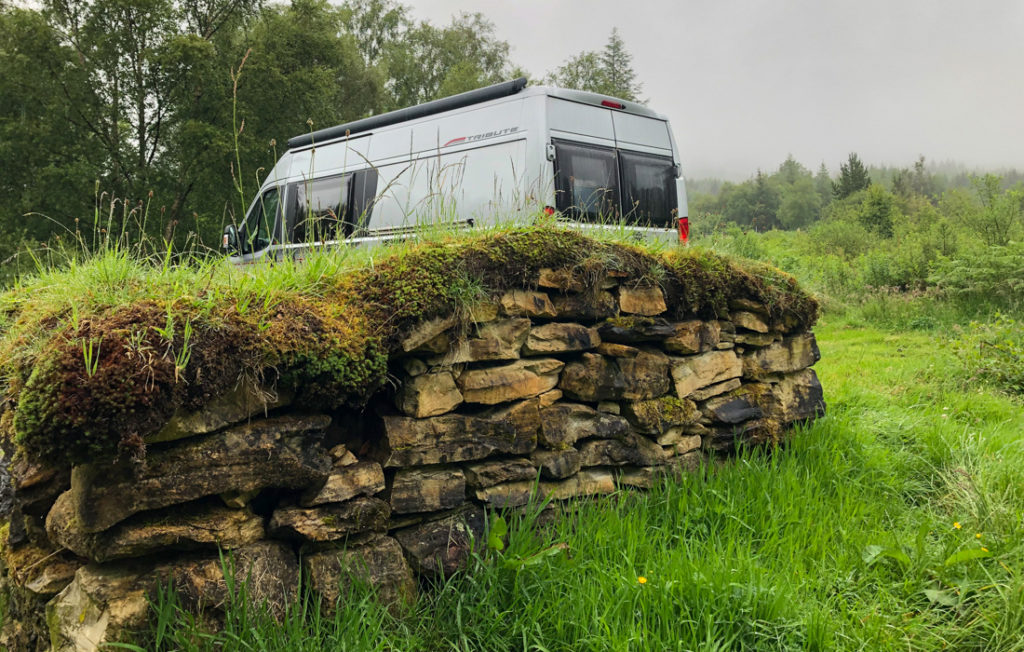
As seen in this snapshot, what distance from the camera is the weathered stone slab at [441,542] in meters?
2.88

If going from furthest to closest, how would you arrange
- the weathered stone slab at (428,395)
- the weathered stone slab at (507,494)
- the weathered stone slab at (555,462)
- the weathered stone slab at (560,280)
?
the weathered stone slab at (560,280)
the weathered stone slab at (555,462)
the weathered stone slab at (507,494)
the weathered stone slab at (428,395)

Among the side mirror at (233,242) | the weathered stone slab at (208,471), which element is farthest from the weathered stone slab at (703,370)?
the side mirror at (233,242)

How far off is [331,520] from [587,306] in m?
1.84

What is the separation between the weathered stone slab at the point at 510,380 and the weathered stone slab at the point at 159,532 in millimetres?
1132

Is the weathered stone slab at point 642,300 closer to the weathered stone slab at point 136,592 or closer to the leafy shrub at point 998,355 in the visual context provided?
the weathered stone slab at point 136,592

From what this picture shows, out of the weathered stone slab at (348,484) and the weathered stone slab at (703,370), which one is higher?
the weathered stone slab at (703,370)

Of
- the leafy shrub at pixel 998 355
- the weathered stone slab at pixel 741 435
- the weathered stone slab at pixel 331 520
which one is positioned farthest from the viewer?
the leafy shrub at pixel 998 355

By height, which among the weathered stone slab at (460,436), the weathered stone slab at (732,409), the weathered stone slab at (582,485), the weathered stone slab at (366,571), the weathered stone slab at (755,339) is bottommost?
the weathered stone slab at (366,571)

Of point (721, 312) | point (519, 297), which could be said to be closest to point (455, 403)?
point (519, 297)

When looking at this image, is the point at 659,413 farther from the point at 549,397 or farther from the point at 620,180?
the point at 620,180

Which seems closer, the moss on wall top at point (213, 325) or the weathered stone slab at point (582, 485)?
the moss on wall top at point (213, 325)

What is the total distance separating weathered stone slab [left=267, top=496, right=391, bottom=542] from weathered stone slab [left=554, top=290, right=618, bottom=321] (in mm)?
1482

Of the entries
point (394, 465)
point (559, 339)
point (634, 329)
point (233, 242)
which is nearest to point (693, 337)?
point (634, 329)

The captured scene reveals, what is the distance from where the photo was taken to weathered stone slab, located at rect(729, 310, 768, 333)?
14.9 feet
